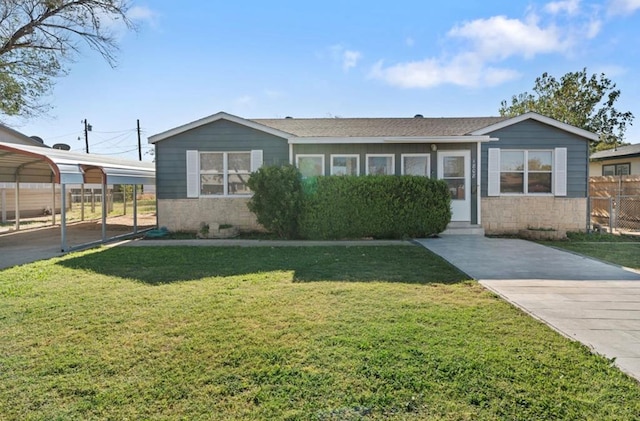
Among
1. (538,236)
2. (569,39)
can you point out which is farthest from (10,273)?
(569,39)

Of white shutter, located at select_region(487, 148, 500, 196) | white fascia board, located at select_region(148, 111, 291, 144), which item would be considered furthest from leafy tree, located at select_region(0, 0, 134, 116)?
white shutter, located at select_region(487, 148, 500, 196)

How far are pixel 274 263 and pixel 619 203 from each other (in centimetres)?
1438

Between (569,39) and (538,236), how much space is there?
9318mm

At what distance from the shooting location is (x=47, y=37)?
15062mm

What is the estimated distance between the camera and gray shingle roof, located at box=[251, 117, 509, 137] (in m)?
11.7

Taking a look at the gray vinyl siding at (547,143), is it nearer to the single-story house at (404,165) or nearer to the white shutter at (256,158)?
the single-story house at (404,165)

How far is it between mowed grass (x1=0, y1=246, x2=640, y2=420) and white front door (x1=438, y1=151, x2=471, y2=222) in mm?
6229

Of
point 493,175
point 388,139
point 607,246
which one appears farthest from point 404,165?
point 607,246

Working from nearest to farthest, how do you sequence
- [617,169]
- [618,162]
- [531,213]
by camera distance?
1. [531,213]
2. [618,162]
3. [617,169]

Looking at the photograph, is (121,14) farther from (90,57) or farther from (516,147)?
(516,147)

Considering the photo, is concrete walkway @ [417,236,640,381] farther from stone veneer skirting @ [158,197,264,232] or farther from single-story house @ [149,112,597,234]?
stone veneer skirting @ [158,197,264,232]

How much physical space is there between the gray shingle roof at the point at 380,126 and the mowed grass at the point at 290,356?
24.1ft

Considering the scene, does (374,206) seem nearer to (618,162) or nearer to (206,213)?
(206,213)

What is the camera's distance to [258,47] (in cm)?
1270
